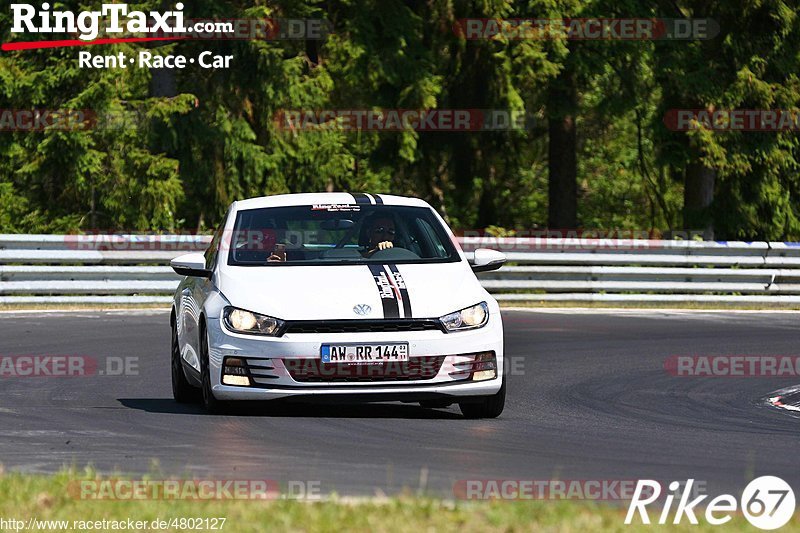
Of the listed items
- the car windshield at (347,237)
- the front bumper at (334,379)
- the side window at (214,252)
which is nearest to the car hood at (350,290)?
the front bumper at (334,379)

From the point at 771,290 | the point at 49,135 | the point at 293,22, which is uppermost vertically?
the point at 293,22

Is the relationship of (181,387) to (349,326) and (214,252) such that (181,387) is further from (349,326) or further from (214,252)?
(349,326)

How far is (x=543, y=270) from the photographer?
946 inches

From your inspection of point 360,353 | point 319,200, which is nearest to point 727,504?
point 360,353

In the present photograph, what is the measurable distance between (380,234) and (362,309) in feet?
4.86

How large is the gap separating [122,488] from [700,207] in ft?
84.3

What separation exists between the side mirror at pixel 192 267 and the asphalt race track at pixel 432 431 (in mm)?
961

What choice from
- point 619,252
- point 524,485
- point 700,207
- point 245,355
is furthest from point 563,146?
point 524,485

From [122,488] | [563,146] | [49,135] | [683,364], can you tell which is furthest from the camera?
[563,146]

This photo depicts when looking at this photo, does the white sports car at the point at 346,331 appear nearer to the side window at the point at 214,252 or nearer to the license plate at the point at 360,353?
the license plate at the point at 360,353

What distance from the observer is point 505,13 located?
31.2 metres

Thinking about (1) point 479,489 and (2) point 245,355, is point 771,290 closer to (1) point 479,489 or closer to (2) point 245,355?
(2) point 245,355

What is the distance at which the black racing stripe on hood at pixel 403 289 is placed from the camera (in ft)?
33.8

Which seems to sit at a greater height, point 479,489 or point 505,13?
point 505,13
